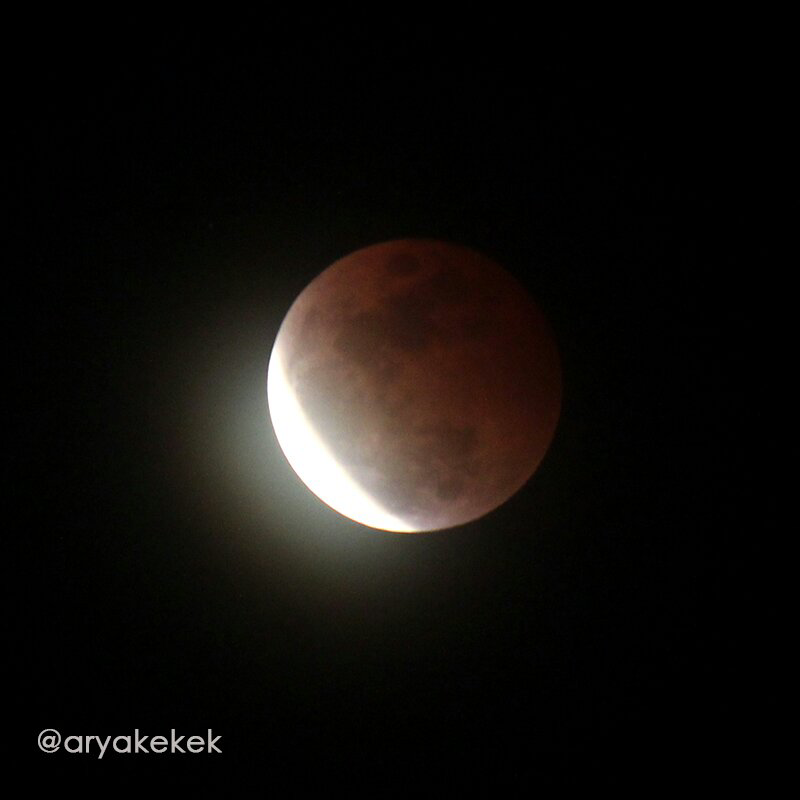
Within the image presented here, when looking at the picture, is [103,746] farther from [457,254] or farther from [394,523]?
[457,254]

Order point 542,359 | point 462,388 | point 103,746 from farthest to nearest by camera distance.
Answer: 1. point 103,746
2. point 542,359
3. point 462,388

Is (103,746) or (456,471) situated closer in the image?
(456,471)

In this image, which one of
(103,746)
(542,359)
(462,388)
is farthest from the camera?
(103,746)

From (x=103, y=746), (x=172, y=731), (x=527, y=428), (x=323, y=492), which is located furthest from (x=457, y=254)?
(x=103, y=746)

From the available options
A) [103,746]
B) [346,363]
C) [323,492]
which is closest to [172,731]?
[103,746]

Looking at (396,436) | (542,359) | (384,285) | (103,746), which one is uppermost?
(384,285)

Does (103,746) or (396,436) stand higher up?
(396,436)
